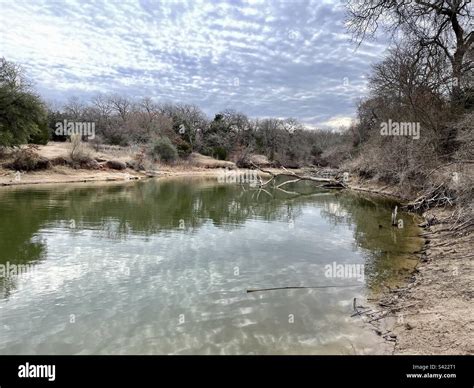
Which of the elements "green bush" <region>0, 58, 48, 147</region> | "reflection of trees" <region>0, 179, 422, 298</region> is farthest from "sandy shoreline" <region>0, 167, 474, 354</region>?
"green bush" <region>0, 58, 48, 147</region>

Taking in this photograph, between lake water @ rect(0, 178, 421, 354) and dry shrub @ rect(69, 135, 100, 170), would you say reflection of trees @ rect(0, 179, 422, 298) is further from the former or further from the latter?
dry shrub @ rect(69, 135, 100, 170)

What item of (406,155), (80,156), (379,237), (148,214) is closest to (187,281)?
(379,237)

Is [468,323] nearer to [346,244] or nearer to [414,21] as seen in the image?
[346,244]

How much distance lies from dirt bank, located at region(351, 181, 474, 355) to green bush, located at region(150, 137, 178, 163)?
48184mm

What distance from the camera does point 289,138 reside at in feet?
281

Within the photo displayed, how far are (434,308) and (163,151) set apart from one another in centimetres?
5250

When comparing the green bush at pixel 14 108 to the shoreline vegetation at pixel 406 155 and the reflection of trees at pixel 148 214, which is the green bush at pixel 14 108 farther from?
the reflection of trees at pixel 148 214

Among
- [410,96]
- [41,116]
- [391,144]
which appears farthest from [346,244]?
[41,116]

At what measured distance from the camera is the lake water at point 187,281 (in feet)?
19.6

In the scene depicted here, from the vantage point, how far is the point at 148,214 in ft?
61.4

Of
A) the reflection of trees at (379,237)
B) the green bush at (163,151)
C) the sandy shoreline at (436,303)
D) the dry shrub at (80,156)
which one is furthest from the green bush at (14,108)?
the sandy shoreline at (436,303)

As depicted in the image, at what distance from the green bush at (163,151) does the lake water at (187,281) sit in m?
37.6

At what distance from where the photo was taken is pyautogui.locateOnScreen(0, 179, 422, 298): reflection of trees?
12641 millimetres

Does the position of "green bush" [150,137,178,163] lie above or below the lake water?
above
